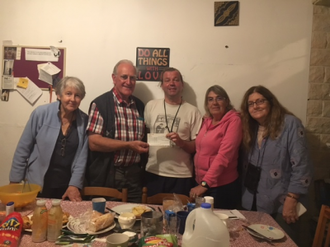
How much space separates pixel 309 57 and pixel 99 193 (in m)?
2.14

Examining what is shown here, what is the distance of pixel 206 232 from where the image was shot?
3.11ft

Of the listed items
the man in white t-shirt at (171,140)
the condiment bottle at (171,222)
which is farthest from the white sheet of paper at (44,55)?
the condiment bottle at (171,222)

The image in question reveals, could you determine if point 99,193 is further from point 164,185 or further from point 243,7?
point 243,7

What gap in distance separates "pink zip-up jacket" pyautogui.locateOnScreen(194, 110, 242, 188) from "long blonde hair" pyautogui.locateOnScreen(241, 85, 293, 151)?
0.21ft

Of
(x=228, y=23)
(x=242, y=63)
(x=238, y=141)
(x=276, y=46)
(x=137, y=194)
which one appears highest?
(x=228, y=23)

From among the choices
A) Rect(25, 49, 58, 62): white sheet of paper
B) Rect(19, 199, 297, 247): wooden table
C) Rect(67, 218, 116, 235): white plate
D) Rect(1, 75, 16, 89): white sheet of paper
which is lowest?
Rect(19, 199, 297, 247): wooden table

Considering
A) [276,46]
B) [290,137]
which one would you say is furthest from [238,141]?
[276,46]

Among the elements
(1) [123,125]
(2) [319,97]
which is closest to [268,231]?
(1) [123,125]

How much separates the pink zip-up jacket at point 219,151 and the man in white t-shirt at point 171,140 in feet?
0.40

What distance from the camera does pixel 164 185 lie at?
6.86 feet

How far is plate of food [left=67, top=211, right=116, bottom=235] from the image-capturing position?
→ 120 cm

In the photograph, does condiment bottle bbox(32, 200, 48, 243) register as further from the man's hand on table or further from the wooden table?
the man's hand on table

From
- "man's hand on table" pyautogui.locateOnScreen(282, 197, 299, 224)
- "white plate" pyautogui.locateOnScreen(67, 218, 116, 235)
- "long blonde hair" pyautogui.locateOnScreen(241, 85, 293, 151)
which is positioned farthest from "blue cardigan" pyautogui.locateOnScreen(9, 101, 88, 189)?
"man's hand on table" pyautogui.locateOnScreen(282, 197, 299, 224)

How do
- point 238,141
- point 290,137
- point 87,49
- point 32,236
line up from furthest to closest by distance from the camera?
1. point 87,49
2. point 238,141
3. point 290,137
4. point 32,236
